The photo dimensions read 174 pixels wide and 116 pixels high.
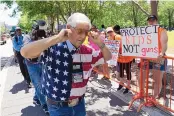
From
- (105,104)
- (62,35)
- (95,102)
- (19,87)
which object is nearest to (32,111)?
(95,102)

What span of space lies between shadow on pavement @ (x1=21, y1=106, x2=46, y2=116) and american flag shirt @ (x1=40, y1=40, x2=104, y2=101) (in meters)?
3.22

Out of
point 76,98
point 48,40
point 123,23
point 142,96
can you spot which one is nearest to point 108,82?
point 142,96

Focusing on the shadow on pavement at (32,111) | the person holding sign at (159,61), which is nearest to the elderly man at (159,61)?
the person holding sign at (159,61)

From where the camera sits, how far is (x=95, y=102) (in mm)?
6391

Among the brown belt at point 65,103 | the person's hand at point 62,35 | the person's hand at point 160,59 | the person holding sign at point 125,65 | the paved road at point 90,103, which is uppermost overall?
the person's hand at point 62,35

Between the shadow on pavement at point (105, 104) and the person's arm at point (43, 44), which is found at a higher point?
the person's arm at point (43, 44)

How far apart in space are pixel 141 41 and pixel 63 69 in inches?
126

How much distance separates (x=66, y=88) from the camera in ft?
8.60

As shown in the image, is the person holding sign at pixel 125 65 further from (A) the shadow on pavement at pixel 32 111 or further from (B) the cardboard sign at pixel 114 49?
(A) the shadow on pavement at pixel 32 111

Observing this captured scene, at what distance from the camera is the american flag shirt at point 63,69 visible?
2.56m

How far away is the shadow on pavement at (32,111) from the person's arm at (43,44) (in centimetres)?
355

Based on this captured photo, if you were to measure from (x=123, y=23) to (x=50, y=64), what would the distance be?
5547 centimetres

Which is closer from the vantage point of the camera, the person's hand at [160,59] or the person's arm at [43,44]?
the person's arm at [43,44]

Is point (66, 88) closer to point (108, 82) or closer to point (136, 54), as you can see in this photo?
point (136, 54)
